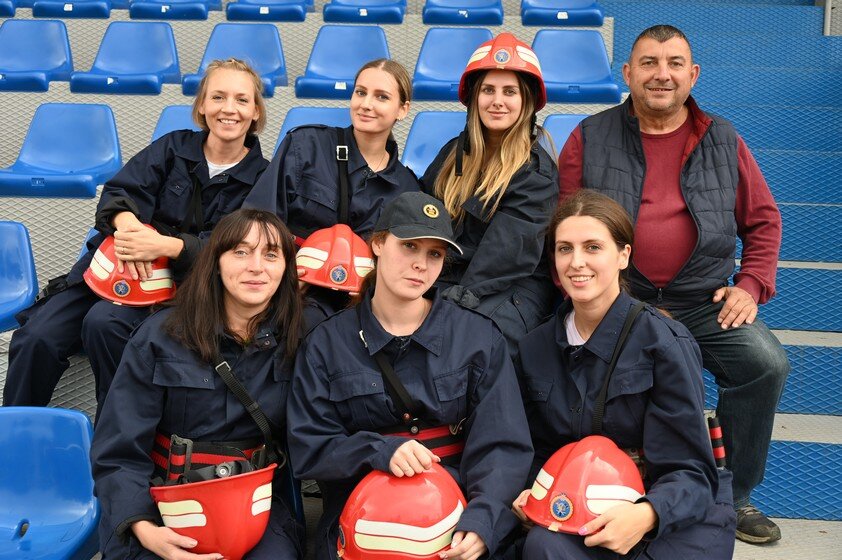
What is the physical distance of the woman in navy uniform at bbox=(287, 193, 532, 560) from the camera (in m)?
2.28

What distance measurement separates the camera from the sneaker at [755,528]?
2783mm

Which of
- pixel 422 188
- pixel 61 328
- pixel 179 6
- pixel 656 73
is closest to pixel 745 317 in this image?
pixel 656 73

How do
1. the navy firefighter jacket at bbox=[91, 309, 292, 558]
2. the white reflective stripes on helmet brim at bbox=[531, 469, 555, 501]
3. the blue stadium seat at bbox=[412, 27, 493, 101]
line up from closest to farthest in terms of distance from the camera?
the white reflective stripes on helmet brim at bbox=[531, 469, 555, 501], the navy firefighter jacket at bbox=[91, 309, 292, 558], the blue stadium seat at bbox=[412, 27, 493, 101]

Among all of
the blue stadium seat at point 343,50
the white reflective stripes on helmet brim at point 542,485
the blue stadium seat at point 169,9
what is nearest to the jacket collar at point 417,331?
the white reflective stripes on helmet brim at point 542,485

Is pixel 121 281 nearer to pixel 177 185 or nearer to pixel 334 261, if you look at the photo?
pixel 177 185

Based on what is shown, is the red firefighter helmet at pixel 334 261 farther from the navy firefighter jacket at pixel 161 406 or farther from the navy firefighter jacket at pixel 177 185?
the navy firefighter jacket at pixel 177 185

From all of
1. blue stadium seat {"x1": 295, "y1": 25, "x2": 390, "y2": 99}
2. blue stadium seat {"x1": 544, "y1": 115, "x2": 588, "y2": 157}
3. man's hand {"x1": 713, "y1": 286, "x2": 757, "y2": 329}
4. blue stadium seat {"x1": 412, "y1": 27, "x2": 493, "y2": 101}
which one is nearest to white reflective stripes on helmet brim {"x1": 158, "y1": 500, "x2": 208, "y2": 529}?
man's hand {"x1": 713, "y1": 286, "x2": 757, "y2": 329}

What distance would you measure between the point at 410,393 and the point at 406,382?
0.12 feet

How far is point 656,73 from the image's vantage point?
303cm

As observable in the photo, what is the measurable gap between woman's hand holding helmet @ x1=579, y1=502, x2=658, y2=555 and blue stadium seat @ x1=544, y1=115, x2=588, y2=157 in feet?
7.42

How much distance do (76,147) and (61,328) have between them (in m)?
1.91

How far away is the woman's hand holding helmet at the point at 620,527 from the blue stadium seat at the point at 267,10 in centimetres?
481

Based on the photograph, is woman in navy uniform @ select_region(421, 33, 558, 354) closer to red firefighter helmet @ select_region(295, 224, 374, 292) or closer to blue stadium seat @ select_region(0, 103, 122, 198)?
red firefighter helmet @ select_region(295, 224, 374, 292)

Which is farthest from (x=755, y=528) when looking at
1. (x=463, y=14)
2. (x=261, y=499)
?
(x=463, y=14)
